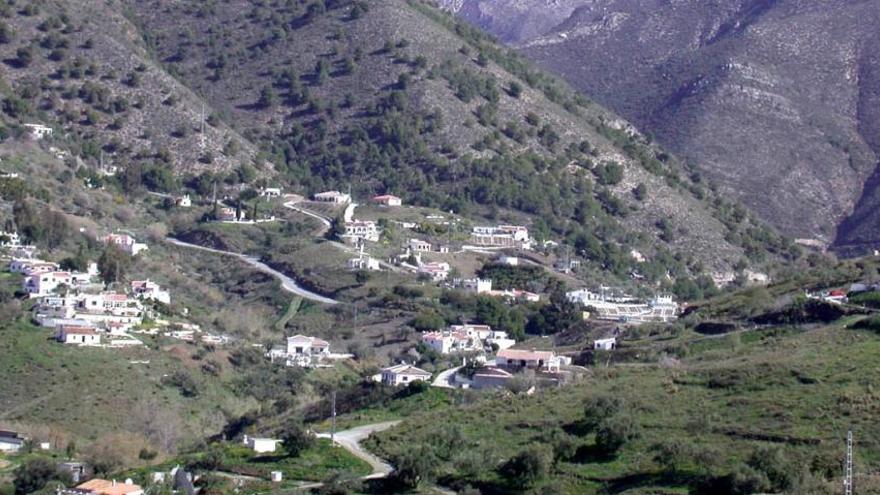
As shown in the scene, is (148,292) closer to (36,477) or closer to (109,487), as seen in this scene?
(36,477)

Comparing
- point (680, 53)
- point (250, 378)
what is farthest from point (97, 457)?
point (680, 53)

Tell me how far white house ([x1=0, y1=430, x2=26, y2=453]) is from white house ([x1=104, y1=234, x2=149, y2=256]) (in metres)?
27.0

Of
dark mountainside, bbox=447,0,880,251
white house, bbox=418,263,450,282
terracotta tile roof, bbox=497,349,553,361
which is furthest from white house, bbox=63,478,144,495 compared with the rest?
dark mountainside, bbox=447,0,880,251

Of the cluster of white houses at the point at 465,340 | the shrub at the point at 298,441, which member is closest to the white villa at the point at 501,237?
the cluster of white houses at the point at 465,340

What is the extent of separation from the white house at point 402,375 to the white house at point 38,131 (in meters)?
39.3

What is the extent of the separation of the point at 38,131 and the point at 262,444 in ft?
168

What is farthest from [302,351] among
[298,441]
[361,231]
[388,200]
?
[388,200]

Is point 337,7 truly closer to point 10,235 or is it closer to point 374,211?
point 374,211

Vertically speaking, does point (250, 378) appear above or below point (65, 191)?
below

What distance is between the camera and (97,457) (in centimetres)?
5631

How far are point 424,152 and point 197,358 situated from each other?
43229mm

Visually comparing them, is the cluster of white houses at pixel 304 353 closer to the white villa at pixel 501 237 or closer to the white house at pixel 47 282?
the white house at pixel 47 282

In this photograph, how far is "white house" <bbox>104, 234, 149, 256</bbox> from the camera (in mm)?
88812

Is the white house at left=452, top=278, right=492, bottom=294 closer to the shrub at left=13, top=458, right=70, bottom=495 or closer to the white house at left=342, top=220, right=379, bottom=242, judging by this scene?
the white house at left=342, top=220, right=379, bottom=242
